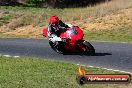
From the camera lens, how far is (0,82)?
12.3 metres

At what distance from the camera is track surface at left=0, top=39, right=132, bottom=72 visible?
1609cm

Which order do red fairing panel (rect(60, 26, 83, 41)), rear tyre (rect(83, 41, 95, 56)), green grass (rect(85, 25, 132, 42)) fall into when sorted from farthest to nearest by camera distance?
1. green grass (rect(85, 25, 132, 42))
2. red fairing panel (rect(60, 26, 83, 41))
3. rear tyre (rect(83, 41, 95, 56))

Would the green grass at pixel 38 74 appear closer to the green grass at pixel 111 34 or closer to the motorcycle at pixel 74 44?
the motorcycle at pixel 74 44

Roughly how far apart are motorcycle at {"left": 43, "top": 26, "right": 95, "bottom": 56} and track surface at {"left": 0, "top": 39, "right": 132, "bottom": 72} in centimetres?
32

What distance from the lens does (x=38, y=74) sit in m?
13.6

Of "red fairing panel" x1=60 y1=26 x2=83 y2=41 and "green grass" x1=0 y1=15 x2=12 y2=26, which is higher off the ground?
"red fairing panel" x1=60 y1=26 x2=83 y2=41

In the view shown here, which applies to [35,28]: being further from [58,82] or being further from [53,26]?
[58,82]

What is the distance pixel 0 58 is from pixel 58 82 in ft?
19.4

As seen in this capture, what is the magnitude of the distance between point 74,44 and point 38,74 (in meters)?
5.03

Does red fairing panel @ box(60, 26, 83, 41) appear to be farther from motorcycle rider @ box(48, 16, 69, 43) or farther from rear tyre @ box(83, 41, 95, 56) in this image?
rear tyre @ box(83, 41, 95, 56)

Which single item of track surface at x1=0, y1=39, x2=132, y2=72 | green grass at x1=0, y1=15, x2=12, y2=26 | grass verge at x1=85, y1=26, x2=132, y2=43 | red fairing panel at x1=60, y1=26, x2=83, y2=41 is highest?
red fairing panel at x1=60, y1=26, x2=83, y2=41

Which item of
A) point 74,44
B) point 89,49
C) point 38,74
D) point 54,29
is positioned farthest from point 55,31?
point 38,74

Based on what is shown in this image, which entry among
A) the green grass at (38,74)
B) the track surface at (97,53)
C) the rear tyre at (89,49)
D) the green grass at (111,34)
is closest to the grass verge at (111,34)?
the green grass at (111,34)

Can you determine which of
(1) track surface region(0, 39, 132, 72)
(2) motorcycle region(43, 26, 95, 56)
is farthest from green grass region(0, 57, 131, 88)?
(2) motorcycle region(43, 26, 95, 56)
